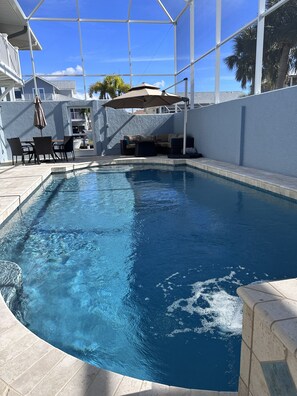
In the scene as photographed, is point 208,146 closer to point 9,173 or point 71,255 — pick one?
point 9,173

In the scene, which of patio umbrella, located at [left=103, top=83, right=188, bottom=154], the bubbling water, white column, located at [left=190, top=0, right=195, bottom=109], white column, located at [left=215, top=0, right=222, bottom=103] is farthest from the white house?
the bubbling water

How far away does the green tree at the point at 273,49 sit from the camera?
10.4 metres

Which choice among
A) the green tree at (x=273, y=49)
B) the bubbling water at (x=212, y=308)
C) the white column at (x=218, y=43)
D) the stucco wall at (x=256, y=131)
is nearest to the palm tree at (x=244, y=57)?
the green tree at (x=273, y=49)

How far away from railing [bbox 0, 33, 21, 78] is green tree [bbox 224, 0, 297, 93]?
702 centimetres

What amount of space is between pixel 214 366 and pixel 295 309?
1274mm

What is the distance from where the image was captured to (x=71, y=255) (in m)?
3.91

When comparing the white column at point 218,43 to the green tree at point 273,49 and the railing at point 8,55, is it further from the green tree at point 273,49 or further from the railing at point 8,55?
the railing at point 8,55

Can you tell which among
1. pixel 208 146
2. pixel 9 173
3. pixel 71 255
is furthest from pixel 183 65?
pixel 71 255

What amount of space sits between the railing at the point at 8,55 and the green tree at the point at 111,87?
14422 millimetres

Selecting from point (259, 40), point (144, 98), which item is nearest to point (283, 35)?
point (259, 40)

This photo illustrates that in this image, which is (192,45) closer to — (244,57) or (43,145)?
(244,57)

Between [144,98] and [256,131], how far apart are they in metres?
4.56

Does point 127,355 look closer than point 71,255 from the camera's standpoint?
Yes

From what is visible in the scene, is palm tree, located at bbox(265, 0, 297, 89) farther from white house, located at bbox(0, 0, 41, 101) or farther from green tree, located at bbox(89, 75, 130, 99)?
green tree, located at bbox(89, 75, 130, 99)
